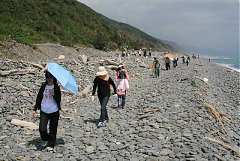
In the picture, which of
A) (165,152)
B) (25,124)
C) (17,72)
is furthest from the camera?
(17,72)

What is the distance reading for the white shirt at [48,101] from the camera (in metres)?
11.8

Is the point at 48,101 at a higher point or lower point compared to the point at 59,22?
lower

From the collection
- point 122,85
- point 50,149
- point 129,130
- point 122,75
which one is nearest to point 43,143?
point 50,149

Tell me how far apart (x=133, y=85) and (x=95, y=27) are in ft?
281

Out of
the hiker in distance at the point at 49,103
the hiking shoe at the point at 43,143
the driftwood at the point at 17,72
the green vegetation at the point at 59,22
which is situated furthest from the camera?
the green vegetation at the point at 59,22

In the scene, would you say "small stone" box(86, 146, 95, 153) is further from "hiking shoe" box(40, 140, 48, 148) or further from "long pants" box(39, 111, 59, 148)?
"hiking shoe" box(40, 140, 48, 148)

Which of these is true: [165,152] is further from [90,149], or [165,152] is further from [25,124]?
[25,124]

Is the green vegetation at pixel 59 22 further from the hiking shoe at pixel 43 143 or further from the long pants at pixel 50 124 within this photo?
the long pants at pixel 50 124

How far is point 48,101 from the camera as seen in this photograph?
11.8m

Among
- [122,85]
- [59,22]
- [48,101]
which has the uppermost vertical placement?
[59,22]

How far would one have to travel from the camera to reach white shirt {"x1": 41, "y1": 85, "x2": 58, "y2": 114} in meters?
11.8

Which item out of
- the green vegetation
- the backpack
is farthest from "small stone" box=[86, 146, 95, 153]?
the green vegetation

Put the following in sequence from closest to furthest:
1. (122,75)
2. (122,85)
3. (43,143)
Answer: (43,143), (122,85), (122,75)

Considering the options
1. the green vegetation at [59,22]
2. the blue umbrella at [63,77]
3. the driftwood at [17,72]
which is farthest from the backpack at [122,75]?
the green vegetation at [59,22]
